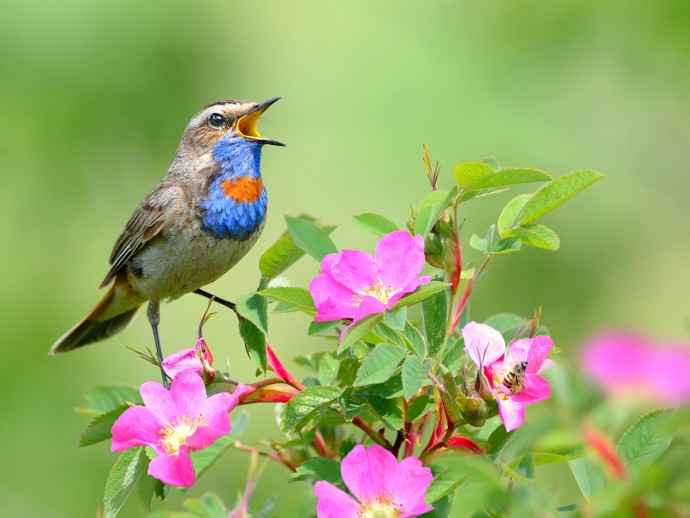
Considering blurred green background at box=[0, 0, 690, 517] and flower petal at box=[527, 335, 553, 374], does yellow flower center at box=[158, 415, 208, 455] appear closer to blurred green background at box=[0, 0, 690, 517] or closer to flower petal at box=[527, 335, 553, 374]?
flower petal at box=[527, 335, 553, 374]

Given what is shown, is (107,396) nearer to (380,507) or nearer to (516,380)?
(380,507)

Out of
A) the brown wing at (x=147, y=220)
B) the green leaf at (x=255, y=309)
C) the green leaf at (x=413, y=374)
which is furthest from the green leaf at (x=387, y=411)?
the brown wing at (x=147, y=220)

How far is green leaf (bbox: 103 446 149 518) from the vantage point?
1.25 meters

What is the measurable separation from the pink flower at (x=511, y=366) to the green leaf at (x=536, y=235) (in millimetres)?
174

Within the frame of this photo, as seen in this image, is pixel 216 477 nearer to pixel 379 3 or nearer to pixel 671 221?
pixel 671 221

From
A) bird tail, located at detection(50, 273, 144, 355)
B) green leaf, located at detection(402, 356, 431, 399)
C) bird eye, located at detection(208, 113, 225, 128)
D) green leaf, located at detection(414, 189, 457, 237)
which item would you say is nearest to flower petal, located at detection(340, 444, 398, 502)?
green leaf, located at detection(402, 356, 431, 399)

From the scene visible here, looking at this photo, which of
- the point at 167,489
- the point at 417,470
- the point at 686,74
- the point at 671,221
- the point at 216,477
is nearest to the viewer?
the point at 417,470

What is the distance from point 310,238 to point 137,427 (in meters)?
0.39

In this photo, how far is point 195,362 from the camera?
1.36m

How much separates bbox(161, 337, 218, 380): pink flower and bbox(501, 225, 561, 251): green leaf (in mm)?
464

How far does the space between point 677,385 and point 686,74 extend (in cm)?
486

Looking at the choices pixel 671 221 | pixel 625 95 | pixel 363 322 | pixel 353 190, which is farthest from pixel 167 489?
pixel 625 95

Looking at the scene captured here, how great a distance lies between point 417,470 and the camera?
1.10 meters

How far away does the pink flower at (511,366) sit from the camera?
1.13m
